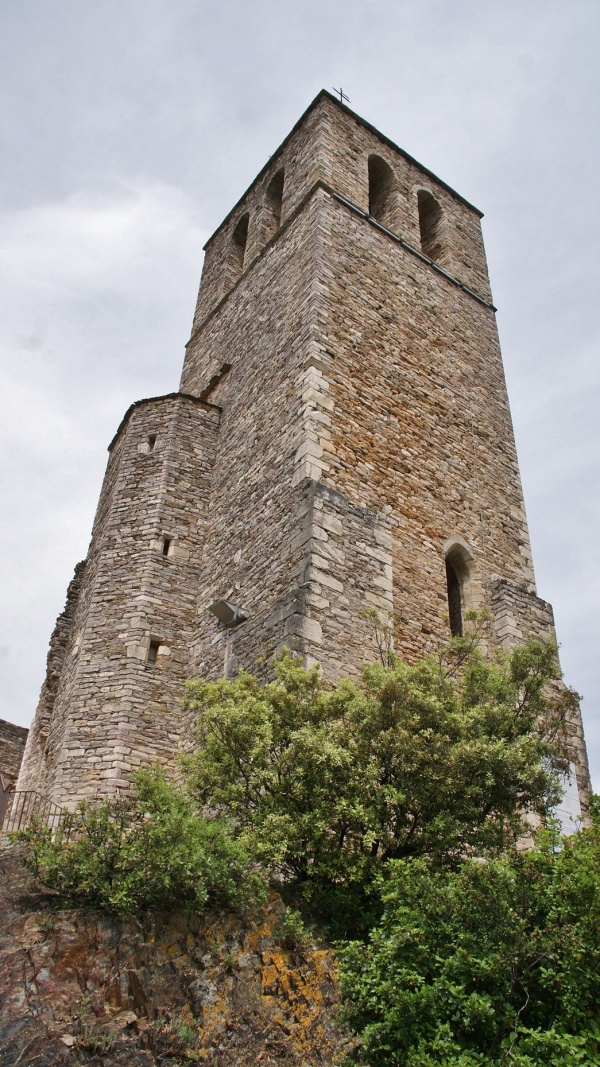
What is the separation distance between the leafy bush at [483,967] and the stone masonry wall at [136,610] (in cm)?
470

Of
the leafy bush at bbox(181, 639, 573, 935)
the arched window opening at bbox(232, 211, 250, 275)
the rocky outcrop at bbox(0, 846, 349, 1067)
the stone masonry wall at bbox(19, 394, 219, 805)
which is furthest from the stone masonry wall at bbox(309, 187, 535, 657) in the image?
the arched window opening at bbox(232, 211, 250, 275)

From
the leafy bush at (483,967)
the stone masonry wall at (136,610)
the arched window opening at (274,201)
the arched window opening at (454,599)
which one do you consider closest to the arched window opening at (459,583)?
the arched window opening at (454,599)

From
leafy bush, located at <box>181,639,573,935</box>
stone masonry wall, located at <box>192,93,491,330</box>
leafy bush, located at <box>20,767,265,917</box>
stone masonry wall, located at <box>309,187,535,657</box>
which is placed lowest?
leafy bush, located at <box>20,767,265,917</box>

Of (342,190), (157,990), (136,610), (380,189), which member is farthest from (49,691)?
(380,189)

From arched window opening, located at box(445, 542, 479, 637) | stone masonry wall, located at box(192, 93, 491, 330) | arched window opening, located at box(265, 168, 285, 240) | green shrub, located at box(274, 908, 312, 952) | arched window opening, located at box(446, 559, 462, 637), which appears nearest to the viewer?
green shrub, located at box(274, 908, 312, 952)

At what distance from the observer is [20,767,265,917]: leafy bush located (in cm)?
621

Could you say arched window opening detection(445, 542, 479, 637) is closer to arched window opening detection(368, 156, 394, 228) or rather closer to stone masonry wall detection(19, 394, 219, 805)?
stone masonry wall detection(19, 394, 219, 805)

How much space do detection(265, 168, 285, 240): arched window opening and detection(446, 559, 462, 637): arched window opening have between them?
9.09m

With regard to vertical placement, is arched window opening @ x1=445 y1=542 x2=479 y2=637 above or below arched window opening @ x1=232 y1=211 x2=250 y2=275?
below

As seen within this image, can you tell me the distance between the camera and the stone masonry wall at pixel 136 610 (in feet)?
34.0

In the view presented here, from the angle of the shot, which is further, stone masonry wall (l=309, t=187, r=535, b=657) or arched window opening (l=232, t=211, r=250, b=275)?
arched window opening (l=232, t=211, r=250, b=275)

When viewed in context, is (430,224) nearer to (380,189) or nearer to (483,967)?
(380,189)

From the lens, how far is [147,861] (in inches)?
245

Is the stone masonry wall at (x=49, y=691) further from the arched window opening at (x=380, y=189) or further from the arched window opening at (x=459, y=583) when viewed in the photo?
the arched window opening at (x=380, y=189)
